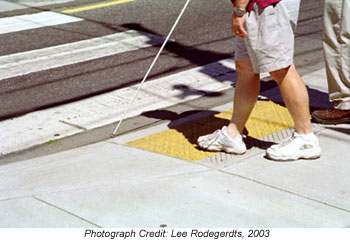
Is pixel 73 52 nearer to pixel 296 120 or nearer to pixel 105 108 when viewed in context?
pixel 105 108

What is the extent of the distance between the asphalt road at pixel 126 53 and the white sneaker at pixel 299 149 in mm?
2588

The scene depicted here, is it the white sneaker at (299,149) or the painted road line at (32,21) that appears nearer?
the white sneaker at (299,149)

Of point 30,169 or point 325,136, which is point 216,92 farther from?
point 30,169

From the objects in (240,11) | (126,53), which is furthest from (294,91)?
(126,53)

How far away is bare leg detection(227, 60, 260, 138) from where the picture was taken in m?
4.54

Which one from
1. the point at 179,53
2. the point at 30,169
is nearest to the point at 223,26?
the point at 179,53

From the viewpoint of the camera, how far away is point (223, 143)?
15.3 ft

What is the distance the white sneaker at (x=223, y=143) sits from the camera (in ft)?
15.2

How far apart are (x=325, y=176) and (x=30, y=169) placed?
6.56ft

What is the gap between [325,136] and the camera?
497cm

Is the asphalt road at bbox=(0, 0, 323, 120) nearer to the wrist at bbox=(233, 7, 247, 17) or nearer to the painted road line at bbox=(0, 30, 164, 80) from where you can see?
the painted road line at bbox=(0, 30, 164, 80)

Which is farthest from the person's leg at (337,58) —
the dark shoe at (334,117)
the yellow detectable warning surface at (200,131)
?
the yellow detectable warning surface at (200,131)

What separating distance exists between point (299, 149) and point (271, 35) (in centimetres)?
82

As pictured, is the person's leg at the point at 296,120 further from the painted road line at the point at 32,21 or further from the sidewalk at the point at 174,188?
the painted road line at the point at 32,21
